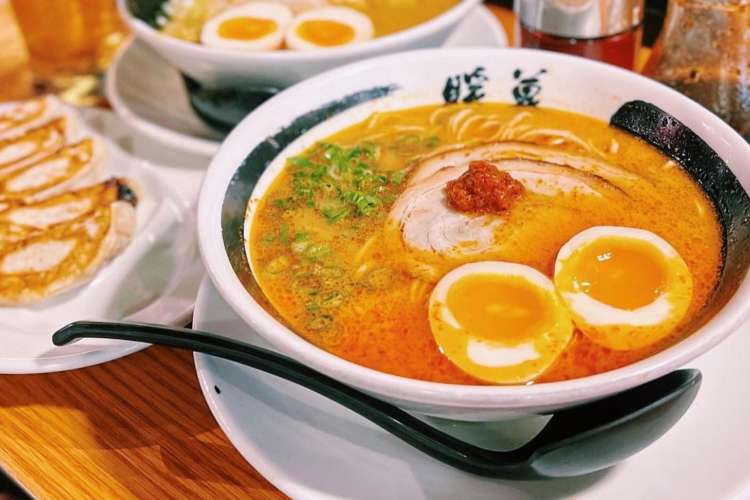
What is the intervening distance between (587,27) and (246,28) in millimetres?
1160

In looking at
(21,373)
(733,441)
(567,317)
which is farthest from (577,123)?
(21,373)

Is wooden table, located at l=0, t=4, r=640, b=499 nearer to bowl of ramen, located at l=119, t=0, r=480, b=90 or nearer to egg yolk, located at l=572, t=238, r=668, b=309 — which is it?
egg yolk, located at l=572, t=238, r=668, b=309

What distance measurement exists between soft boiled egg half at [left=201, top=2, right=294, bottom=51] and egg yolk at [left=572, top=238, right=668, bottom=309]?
150 cm

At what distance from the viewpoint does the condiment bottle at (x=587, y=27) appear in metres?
Answer: 2.10

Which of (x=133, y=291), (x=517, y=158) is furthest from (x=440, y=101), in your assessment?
(x=133, y=291)

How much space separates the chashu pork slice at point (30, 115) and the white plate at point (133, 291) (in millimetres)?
274

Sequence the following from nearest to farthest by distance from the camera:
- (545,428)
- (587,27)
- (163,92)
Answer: (545,428) → (587,27) → (163,92)

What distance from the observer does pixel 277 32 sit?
8.63 feet

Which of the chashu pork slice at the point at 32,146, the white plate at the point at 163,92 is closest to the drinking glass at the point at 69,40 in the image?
the white plate at the point at 163,92

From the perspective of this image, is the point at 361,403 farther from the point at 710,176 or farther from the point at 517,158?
the point at 710,176

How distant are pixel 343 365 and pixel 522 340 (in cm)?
34

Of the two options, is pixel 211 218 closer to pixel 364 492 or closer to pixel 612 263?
pixel 364 492

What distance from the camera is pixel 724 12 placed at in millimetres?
1995

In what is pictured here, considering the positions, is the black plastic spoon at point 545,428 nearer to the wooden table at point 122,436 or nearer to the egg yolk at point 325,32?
the wooden table at point 122,436
